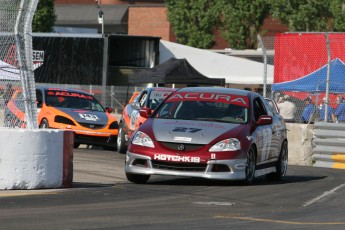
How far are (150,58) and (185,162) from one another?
2964 cm

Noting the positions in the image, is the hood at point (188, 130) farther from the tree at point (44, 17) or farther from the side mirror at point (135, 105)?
the tree at point (44, 17)

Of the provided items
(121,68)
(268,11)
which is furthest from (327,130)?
(268,11)

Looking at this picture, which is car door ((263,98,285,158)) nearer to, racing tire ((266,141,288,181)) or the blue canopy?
racing tire ((266,141,288,181))

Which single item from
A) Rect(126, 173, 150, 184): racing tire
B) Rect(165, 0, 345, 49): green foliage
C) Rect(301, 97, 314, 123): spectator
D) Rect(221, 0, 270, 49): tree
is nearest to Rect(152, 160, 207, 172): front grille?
Rect(126, 173, 150, 184): racing tire

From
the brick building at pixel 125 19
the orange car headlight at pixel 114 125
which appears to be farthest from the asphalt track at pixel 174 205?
the brick building at pixel 125 19

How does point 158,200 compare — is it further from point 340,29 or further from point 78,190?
point 340,29

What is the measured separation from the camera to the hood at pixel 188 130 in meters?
15.7

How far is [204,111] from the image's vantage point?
55.4ft

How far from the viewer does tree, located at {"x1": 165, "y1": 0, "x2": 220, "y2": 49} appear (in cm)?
7112

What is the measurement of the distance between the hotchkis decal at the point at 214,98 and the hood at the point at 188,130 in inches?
30.4

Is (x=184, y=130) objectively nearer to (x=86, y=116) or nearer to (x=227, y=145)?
(x=227, y=145)

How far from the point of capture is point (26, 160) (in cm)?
1413

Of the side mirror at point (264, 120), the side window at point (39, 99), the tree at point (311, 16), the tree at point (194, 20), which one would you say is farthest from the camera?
the tree at point (194, 20)

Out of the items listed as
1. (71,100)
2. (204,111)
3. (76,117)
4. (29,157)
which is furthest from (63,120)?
(29,157)
